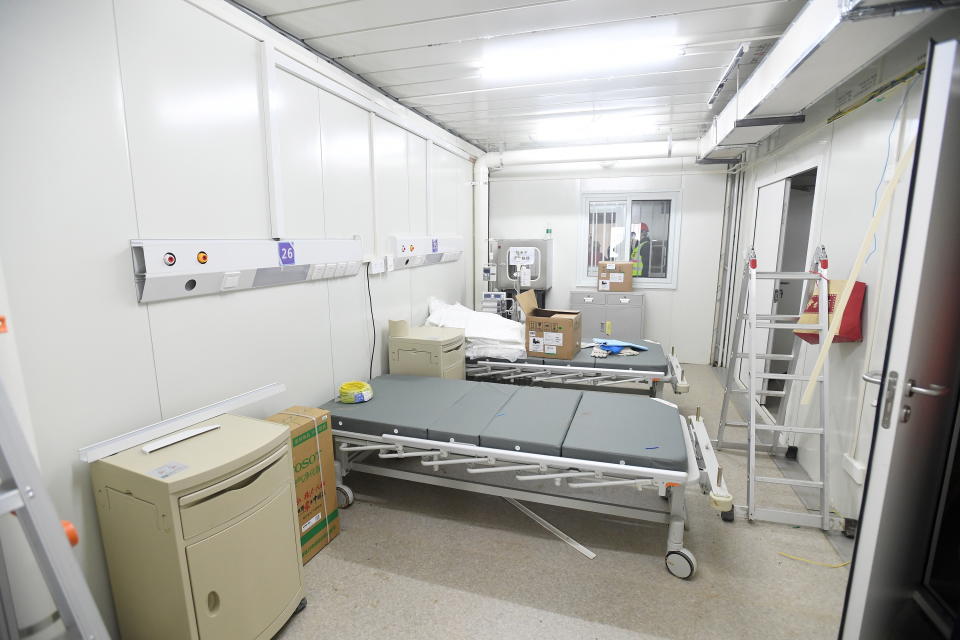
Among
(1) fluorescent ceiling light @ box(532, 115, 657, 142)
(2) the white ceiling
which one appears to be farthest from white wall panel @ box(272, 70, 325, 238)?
(1) fluorescent ceiling light @ box(532, 115, 657, 142)

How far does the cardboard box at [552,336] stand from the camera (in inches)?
147

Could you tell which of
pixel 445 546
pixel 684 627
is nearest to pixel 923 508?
pixel 684 627

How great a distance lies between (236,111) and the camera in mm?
2219

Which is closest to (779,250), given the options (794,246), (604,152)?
(794,246)

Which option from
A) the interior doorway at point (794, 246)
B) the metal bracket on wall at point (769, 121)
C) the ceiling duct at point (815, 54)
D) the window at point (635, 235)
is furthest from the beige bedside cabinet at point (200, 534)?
the window at point (635, 235)

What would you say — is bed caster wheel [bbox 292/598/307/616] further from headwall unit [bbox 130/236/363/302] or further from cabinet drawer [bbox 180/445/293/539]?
headwall unit [bbox 130/236/363/302]

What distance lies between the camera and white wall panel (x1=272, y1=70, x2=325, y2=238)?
249 cm

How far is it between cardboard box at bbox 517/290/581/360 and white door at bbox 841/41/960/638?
246 centimetres

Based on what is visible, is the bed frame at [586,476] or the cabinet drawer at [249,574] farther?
the bed frame at [586,476]

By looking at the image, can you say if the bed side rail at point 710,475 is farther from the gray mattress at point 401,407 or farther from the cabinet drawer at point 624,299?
the cabinet drawer at point 624,299

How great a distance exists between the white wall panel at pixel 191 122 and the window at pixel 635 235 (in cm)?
436

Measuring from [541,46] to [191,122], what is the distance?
1.95 meters

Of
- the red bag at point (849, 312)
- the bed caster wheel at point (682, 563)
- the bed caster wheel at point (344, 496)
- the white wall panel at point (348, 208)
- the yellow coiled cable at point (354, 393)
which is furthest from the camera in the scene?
the white wall panel at point (348, 208)

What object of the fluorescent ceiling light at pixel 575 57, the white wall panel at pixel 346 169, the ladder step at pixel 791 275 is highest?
the fluorescent ceiling light at pixel 575 57
